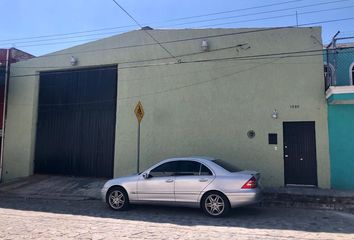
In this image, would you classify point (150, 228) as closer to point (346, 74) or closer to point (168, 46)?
point (168, 46)

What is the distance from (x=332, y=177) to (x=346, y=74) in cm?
467

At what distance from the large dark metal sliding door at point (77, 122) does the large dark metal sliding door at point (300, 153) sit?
7060mm

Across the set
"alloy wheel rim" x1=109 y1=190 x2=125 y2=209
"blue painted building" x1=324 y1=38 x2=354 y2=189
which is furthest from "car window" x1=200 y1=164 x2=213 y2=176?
"blue painted building" x1=324 y1=38 x2=354 y2=189

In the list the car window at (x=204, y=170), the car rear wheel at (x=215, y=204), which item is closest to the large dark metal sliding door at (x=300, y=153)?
the car window at (x=204, y=170)

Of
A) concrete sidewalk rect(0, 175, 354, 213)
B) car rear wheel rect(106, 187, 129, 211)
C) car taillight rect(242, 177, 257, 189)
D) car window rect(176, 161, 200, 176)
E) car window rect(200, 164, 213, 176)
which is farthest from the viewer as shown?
concrete sidewalk rect(0, 175, 354, 213)

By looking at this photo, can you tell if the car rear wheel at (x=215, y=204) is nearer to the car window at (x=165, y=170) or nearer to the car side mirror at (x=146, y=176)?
the car window at (x=165, y=170)

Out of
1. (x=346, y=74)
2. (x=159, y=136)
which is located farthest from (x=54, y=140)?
(x=346, y=74)

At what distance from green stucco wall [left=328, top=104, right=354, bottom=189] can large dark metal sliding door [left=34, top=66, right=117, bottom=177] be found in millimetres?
8559

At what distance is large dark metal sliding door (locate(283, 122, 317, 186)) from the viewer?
13.1 meters

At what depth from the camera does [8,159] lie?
1731cm

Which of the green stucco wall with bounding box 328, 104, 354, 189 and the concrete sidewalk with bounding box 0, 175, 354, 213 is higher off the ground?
the green stucco wall with bounding box 328, 104, 354, 189

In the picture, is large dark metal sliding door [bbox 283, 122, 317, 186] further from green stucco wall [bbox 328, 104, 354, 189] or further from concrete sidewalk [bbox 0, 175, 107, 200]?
concrete sidewalk [bbox 0, 175, 107, 200]

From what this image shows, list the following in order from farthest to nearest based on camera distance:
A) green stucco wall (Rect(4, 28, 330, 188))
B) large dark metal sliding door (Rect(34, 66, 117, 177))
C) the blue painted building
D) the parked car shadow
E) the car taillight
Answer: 1. large dark metal sliding door (Rect(34, 66, 117, 177))
2. green stucco wall (Rect(4, 28, 330, 188))
3. the blue painted building
4. the car taillight
5. the parked car shadow

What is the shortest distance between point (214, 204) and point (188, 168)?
1.21 metres
